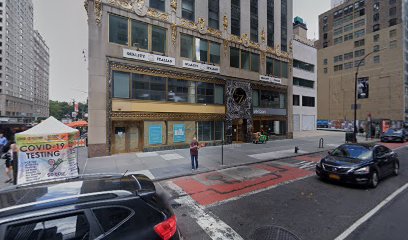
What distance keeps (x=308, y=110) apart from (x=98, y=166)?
3784 cm

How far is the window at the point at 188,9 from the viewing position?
18.1m

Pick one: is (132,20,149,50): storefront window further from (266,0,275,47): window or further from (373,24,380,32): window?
(373,24,380,32): window

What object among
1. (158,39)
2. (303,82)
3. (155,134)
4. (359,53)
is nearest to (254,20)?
(158,39)

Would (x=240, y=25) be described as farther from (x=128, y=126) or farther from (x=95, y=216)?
(x=95, y=216)

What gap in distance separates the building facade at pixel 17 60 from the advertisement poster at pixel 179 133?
198ft

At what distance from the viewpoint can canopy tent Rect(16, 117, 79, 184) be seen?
7723 millimetres

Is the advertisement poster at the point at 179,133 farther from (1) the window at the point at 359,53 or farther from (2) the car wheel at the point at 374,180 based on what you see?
(1) the window at the point at 359,53

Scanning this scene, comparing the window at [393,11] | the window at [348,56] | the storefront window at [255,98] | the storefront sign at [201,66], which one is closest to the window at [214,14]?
the storefront sign at [201,66]

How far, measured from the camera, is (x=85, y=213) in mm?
2363

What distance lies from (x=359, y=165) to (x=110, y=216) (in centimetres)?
843

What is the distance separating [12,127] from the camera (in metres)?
18.8

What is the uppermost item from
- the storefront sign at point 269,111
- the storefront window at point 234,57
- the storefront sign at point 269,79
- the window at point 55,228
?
the storefront window at point 234,57

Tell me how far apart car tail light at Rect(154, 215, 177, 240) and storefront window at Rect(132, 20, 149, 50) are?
15589 mm

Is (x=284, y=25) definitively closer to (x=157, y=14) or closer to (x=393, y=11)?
(x=157, y=14)
